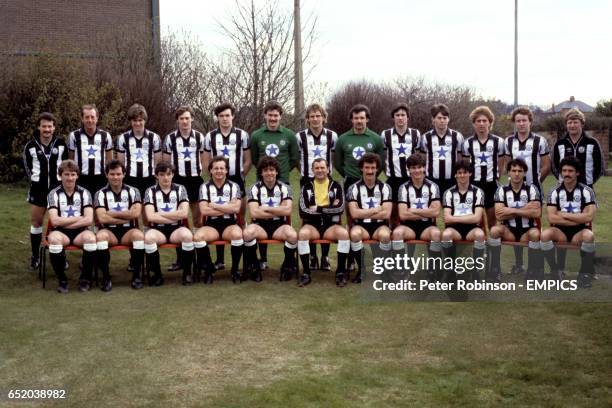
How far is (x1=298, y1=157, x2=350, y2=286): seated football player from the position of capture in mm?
6363

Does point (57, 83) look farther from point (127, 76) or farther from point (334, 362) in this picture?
point (334, 362)

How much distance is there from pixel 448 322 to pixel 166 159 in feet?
11.1

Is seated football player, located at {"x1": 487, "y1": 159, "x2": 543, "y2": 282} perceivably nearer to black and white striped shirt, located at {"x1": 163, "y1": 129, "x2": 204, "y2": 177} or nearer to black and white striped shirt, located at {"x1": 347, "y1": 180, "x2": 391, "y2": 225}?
black and white striped shirt, located at {"x1": 347, "y1": 180, "x2": 391, "y2": 225}

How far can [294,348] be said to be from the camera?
15.0ft

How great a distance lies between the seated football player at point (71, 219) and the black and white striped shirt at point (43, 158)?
516mm

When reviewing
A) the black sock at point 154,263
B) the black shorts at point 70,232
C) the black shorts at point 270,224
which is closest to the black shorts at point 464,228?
the black shorts at point 270,224

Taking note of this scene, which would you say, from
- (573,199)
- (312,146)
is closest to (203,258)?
(312,146)

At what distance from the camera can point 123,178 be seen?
6.80 meters

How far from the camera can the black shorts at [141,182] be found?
689cm

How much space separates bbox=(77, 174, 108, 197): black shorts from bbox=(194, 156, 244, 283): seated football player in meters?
1.09

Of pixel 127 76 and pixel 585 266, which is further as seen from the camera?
pixel 127 76

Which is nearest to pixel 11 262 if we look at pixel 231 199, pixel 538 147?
pixel 231 199

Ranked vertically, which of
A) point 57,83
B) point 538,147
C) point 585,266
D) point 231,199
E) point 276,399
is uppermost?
point 57,83

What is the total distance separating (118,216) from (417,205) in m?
2.77
